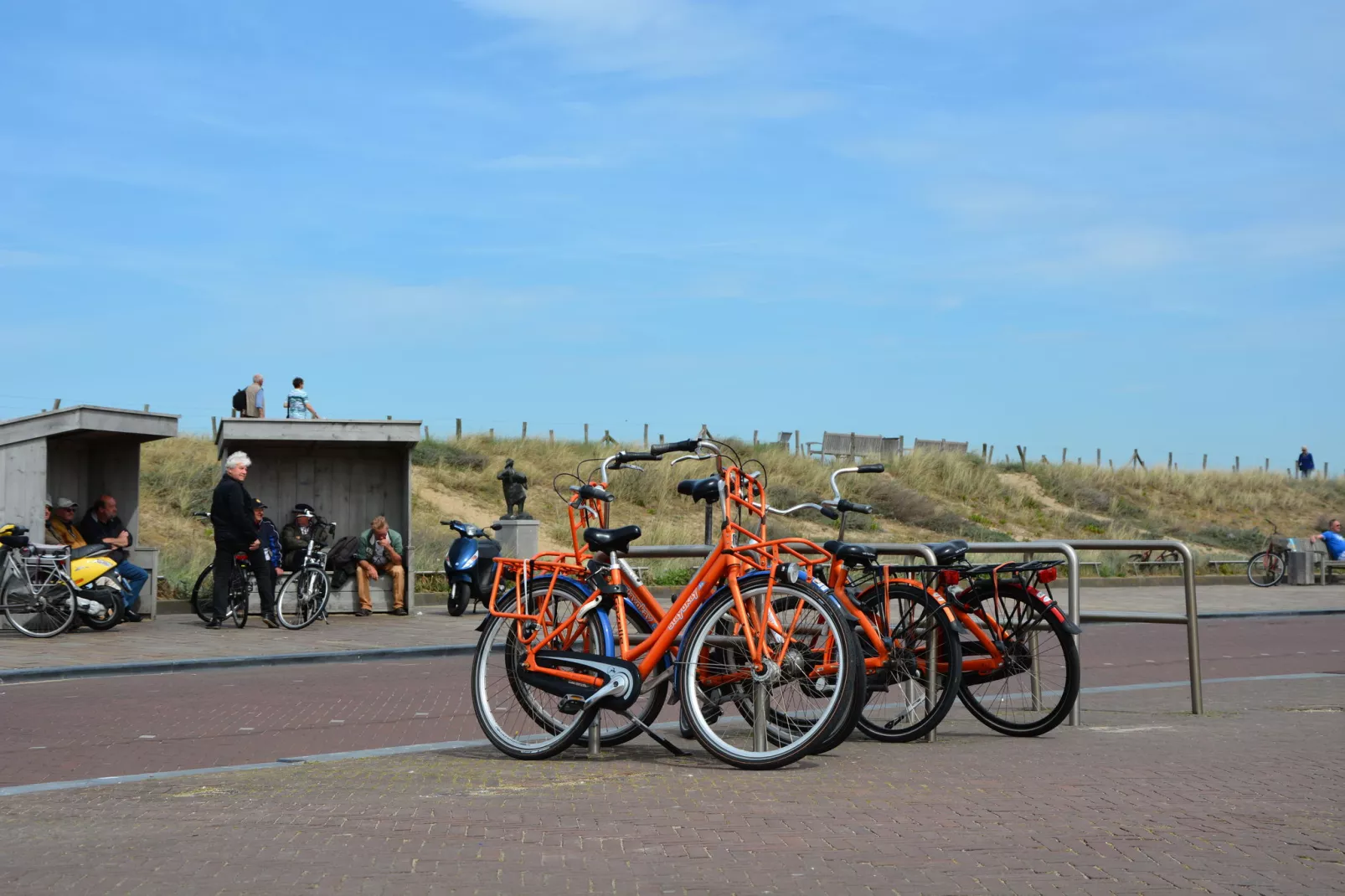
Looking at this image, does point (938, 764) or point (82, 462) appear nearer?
point (938, 764)

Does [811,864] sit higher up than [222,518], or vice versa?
[222,518]

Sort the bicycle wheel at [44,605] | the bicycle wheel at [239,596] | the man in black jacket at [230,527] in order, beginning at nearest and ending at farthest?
the bicycle wheel at [44,605], the man in black jacket at [230,527], the bicycle wheel at [239,596]

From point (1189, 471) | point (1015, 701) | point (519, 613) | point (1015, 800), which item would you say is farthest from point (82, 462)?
point (1189, 471)

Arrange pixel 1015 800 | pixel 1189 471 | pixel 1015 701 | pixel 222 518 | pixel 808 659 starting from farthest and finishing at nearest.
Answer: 1. pixel 1189 471
2. pixel 222 518
3. pixel 1015 701
4. pixel 808 659
5. pixel 1015 800

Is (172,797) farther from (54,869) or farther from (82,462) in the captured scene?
(82,462)

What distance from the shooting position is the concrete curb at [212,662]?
11898 millimetres

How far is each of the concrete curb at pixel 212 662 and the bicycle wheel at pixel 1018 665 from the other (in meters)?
4.79

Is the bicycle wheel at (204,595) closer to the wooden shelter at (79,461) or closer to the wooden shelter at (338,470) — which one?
the wooden shelter at (79,461)

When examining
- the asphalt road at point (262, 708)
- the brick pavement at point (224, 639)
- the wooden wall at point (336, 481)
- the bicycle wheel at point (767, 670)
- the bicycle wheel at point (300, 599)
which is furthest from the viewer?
the wooden wall at point (336, 481)

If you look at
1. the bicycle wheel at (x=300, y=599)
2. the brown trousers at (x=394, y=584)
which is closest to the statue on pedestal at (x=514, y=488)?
the brown trousers at (x=394, y=584)

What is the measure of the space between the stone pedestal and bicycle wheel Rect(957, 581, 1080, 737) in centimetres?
1353

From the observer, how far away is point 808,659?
22.0 ft

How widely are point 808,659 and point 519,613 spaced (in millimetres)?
1528

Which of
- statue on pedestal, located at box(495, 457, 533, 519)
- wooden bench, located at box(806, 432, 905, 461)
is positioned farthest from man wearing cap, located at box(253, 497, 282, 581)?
wooden bench, located at box(806, 432, 905, 461)
